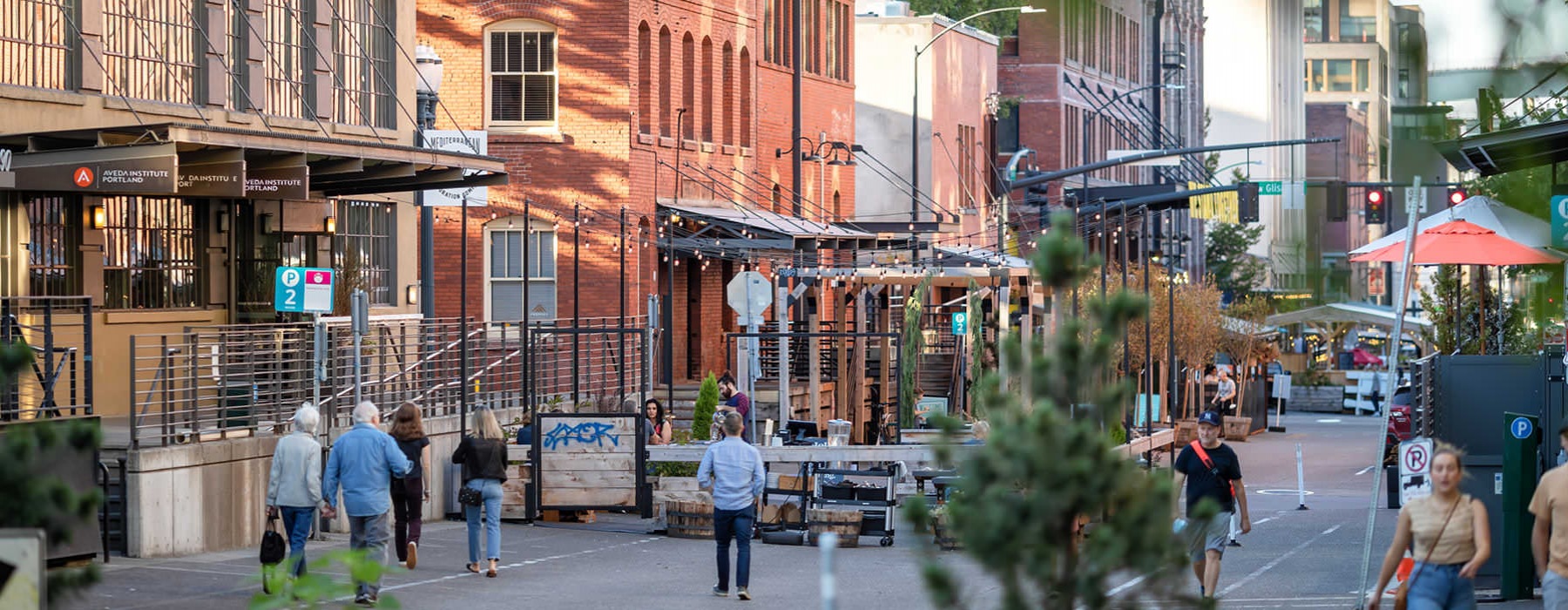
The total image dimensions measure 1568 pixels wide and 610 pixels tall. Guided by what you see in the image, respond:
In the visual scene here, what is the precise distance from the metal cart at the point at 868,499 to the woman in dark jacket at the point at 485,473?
465 centimetres

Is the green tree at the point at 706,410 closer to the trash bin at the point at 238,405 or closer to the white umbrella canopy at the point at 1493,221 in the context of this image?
the trash bin at the point at 238,405

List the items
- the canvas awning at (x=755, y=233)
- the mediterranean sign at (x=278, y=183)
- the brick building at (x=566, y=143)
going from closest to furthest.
Answer: the mediterranean sign at (x=278, y=183) < the brick building at (x=566, y=143) < the canvas awning at (x=755, y=233)

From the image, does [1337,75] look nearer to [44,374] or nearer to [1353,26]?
[1353,26]

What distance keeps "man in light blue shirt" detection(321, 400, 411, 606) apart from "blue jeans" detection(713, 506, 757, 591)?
238 centimetres

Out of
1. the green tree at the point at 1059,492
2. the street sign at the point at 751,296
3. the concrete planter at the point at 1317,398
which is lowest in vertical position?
the concrete planter at the point at 1317,398

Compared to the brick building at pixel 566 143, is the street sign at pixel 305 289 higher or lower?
lower

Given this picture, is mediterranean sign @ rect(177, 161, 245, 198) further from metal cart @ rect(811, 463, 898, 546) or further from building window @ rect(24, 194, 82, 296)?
metal cart @ rect(811, 463, 898, 546)

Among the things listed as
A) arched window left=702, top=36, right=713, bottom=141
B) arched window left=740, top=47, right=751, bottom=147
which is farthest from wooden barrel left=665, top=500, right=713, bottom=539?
arched window left=740, top=47, right=751, bottom=147

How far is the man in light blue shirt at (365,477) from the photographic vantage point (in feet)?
50.7

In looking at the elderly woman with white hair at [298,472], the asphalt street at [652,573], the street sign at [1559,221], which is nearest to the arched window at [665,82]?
the asphalt street at [652,573]

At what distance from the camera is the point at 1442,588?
10750 mm

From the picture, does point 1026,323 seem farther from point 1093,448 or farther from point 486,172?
point 1093,448

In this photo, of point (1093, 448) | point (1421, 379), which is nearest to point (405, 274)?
point (1421, 379)

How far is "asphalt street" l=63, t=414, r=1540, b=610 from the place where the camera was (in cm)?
1605
